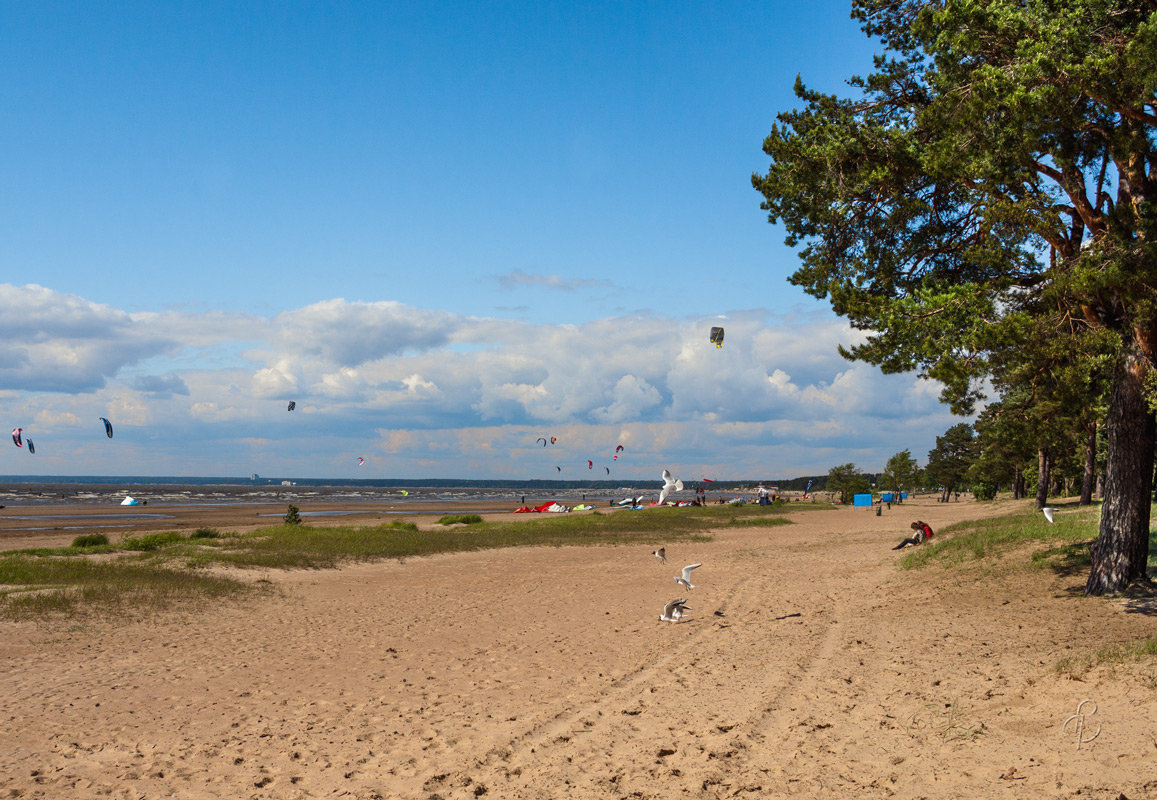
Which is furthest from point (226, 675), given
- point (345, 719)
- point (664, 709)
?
point (664, 709)

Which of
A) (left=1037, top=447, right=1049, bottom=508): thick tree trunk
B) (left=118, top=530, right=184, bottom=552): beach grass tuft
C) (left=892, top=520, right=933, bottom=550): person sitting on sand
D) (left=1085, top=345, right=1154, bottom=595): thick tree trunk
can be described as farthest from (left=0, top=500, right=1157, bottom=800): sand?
(left=1037, top=447, right=1049, bottom=508): thick tree trunk

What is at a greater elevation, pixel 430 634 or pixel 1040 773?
pixel 1040 773

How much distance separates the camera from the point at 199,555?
901 inches

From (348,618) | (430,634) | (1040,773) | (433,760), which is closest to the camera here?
(1040,773)

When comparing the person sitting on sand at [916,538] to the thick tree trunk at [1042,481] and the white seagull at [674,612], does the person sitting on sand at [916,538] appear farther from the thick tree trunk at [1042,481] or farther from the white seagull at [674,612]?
the thick tree trunk at [1042,481]

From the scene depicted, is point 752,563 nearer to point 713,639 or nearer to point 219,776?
point 713,639

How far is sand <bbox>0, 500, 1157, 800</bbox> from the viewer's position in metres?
6.21

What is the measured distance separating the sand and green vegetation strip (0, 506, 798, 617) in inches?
68.5

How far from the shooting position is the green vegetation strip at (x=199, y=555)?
1513 cm

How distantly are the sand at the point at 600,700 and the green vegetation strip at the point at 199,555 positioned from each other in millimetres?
1741

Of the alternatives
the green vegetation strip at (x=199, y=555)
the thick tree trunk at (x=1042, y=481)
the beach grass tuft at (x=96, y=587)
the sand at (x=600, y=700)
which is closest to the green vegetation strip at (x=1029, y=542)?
the sand at (x=600, y=700)

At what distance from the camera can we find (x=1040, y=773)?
18.4ft

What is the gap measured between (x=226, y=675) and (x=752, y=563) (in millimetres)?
17123

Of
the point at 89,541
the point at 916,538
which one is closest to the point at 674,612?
the point at 916,538
